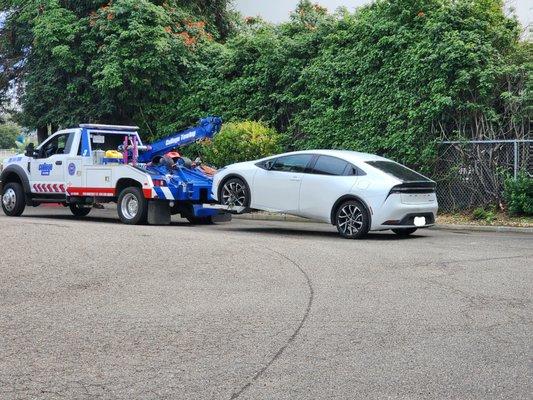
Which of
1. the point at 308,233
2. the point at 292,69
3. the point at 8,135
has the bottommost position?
the point at 308,233

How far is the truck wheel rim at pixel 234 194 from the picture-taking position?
1574cm

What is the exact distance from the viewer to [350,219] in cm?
1434

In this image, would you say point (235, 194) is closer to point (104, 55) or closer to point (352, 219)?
point (352, 219)

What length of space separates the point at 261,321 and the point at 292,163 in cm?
836

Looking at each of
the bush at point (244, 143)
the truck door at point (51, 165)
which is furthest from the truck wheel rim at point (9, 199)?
the bush at point (244, 143)

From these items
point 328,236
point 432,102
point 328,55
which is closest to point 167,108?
point 328,55

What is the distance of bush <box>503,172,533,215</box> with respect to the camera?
58.2ft

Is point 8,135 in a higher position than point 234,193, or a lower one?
higher

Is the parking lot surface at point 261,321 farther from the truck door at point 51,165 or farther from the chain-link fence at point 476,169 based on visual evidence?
the chain-link fence at point 476,169

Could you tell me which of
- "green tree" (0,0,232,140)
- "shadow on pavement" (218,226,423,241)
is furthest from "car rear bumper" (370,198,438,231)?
"green tree" (0,0,232,140)

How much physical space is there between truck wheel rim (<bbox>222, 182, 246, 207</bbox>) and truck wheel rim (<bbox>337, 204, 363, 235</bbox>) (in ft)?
7.20

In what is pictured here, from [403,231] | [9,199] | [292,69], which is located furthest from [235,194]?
[292,69]

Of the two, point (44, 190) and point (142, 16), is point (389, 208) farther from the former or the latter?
point (142, 16)

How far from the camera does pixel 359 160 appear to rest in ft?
48.6
